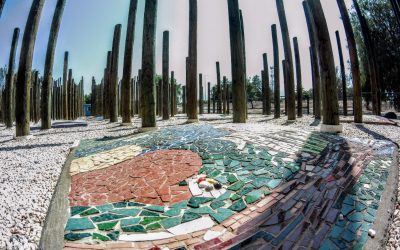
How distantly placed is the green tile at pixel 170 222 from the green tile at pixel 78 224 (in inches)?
23.6

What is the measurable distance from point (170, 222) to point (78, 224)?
0.79 meters

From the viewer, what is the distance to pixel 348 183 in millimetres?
2787

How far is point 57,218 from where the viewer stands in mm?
2256

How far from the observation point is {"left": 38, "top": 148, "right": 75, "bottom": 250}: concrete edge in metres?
1.92

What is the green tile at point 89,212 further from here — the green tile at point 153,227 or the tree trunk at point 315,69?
the tree trunk at point 315,69

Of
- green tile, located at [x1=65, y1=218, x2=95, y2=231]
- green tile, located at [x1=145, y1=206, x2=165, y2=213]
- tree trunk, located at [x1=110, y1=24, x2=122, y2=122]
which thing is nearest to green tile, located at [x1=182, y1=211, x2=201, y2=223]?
green tile, located at [x1=145, y1=206, x2=165, y2=213]

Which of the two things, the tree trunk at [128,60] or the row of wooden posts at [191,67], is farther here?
the tree trunk at [128,60]

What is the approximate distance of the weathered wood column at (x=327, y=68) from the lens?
545 cm

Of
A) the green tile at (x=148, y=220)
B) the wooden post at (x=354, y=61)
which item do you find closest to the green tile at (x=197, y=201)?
the green tile at (x=148, y=220)

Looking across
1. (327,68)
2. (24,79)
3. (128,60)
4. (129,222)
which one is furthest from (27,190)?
(128,60)

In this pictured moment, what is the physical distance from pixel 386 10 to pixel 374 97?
1251cm

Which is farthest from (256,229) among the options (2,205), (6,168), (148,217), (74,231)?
(6,168)

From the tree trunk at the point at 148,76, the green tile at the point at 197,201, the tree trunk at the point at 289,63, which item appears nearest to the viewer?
the green tile at the point at 197,201

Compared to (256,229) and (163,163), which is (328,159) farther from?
(163,163)
